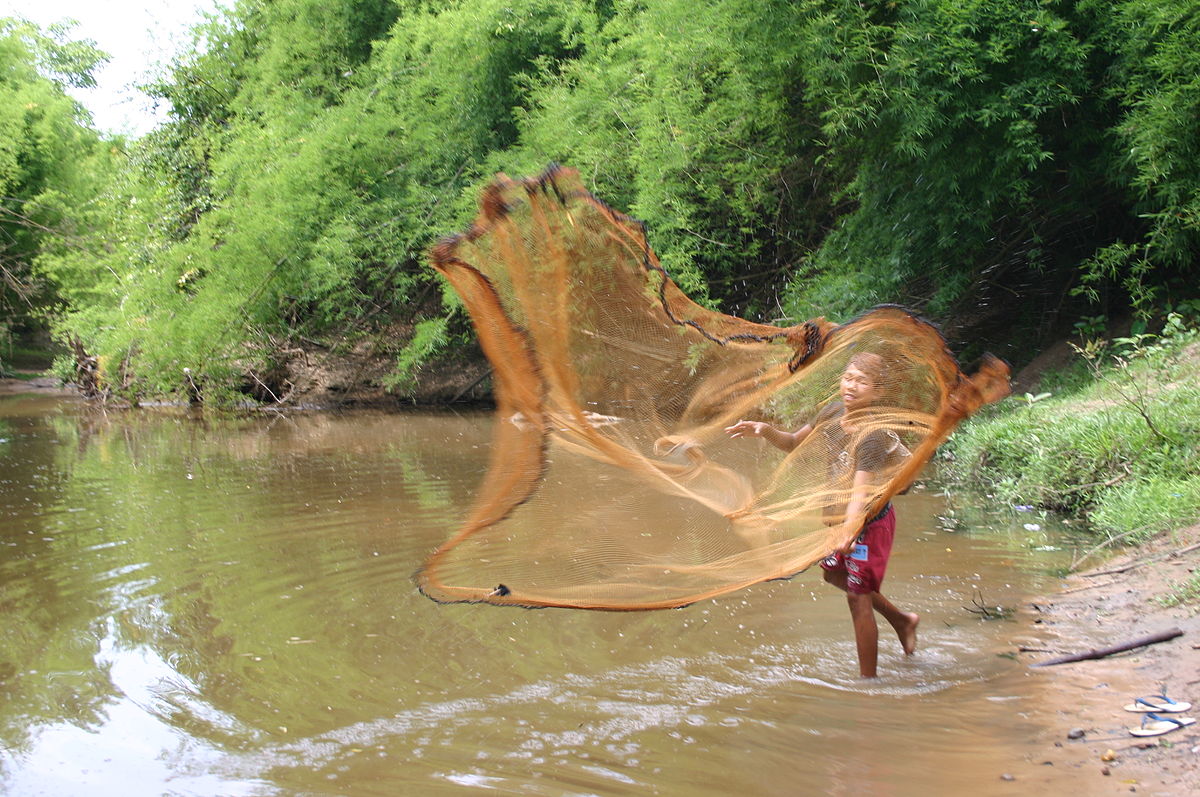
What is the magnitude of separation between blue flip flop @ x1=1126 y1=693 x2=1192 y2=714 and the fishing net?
1281 millimetres

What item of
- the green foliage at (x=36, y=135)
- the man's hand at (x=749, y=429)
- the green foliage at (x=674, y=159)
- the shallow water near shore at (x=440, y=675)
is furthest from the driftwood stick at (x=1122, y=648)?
the green foliage at (x=36, y=135)

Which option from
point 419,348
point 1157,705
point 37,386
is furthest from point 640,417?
point 37,386

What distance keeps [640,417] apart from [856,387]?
1.40 m

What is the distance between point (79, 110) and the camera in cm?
3148

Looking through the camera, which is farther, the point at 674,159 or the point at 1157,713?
the point at 674,159

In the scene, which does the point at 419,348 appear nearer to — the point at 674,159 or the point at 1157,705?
the point at 674,159

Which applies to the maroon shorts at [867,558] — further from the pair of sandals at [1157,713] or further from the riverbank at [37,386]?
the riverbank at [37,386]

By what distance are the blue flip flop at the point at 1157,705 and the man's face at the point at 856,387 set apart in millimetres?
1767

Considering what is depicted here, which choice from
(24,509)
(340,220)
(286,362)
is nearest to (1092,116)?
(24,509)

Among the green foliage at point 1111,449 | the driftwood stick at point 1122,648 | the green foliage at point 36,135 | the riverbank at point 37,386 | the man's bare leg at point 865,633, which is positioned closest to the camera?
the driftwood stick at point 1122,648

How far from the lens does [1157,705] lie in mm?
3773

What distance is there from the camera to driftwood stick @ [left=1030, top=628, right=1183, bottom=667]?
440 cm

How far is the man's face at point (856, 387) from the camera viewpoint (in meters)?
4.96

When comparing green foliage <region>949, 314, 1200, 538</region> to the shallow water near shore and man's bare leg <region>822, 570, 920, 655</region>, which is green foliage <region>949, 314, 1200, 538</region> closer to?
the shallow water near shore
